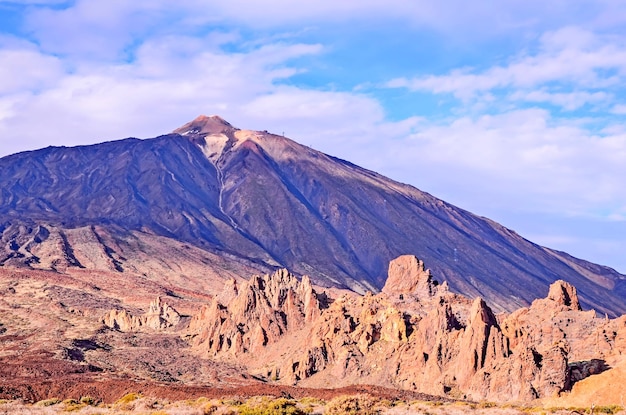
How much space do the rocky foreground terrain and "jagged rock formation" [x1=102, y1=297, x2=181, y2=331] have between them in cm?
41

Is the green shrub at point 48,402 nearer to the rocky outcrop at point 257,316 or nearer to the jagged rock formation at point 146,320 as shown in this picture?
the rocky outcrop at point 257,316

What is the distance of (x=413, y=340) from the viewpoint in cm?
6322

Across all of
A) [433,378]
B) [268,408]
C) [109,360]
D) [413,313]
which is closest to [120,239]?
[109,360]

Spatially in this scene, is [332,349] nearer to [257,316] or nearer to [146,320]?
[257,316]

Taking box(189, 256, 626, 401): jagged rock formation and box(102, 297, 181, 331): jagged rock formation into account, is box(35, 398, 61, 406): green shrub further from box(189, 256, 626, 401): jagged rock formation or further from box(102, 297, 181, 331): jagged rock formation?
box(102, 297, 181, 331): jagged rock formation

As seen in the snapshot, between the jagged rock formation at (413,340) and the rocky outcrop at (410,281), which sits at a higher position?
the rocky outcrop at (410,281)

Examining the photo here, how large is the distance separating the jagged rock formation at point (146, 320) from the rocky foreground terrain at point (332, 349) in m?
0.41

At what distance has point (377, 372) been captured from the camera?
62.2 meters

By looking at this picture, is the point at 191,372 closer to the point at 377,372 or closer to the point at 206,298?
the point at 377,372

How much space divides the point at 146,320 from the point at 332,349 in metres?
43.7

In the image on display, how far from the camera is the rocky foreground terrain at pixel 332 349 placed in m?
53.0

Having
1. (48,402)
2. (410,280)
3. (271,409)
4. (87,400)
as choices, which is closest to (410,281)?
(410,280)

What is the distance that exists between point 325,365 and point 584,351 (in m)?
19.3

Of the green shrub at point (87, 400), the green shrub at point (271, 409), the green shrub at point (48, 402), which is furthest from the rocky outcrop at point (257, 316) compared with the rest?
the green shrub at point (271, 409)
